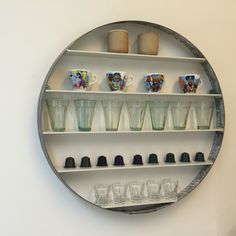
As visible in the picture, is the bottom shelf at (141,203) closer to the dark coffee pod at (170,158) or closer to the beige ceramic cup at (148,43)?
the dark coffee pod at (170,158)

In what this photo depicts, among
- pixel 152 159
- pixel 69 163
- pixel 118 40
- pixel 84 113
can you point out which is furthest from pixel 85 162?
pixel 118 40

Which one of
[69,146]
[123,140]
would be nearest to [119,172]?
[123,140]

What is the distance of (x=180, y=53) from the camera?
165 cm

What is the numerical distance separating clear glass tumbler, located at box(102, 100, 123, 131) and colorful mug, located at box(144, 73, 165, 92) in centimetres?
16

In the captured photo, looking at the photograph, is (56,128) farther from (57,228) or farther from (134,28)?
(134,28)

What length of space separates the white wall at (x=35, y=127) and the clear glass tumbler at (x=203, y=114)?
0.81 ft

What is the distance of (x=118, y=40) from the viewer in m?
1.47

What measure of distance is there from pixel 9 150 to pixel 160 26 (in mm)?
845

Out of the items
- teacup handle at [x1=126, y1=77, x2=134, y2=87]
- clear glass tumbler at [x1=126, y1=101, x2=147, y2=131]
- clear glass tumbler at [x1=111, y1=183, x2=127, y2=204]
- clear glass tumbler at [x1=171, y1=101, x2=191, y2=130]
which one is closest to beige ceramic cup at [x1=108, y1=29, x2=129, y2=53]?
teacup handle at [x1=126, y1=77, x2=134, y2=87]

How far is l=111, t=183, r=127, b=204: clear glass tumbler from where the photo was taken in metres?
1.51

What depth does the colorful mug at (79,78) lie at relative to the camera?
4.67 ft

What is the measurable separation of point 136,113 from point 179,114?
0.21 metres

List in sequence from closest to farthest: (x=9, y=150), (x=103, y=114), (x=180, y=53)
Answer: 1. (x=9, y=150)
2. (x=103, y=114)
3. (x=180, y=53)

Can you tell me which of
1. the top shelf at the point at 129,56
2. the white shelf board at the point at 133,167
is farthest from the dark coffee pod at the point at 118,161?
the top shelf at the point at 129,56
